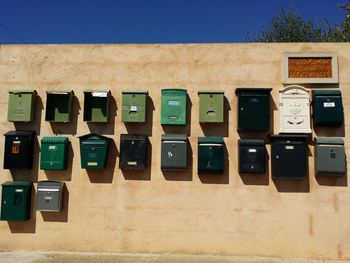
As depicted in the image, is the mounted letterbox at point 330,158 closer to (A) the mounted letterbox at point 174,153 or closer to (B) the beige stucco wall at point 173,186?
(B) the beige stucco wall at point 173,186

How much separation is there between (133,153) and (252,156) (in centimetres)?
212

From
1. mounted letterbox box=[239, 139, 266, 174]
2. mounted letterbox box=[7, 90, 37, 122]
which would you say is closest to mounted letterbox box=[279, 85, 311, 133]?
mounted letterbox box=[239, 139, 266, 174]

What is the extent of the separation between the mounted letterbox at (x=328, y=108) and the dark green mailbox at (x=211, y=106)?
165cm

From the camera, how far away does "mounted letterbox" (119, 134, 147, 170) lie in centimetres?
676

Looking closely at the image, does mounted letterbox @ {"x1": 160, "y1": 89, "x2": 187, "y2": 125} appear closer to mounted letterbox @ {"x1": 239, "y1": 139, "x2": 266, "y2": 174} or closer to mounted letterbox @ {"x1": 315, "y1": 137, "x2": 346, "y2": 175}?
mounted letterbox @ {"x1": 239, "y1": 139, "x2": 266, "y2": 174}

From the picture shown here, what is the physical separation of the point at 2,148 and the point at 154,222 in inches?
127

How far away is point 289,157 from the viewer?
258 inches

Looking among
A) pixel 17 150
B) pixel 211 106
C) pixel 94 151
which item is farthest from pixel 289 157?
pixel 17 150

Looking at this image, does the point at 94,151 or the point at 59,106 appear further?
the point at 59,106

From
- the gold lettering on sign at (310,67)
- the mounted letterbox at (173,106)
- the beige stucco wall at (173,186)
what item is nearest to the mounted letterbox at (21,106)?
the beige stucco wall at (173,186)

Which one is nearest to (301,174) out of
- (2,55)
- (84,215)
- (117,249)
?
(117,249)

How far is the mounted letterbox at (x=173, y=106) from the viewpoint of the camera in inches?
266

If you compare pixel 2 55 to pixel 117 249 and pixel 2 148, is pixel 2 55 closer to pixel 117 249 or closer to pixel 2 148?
pixel 2 148

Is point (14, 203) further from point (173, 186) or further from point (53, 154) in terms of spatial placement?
point (173, 186)
